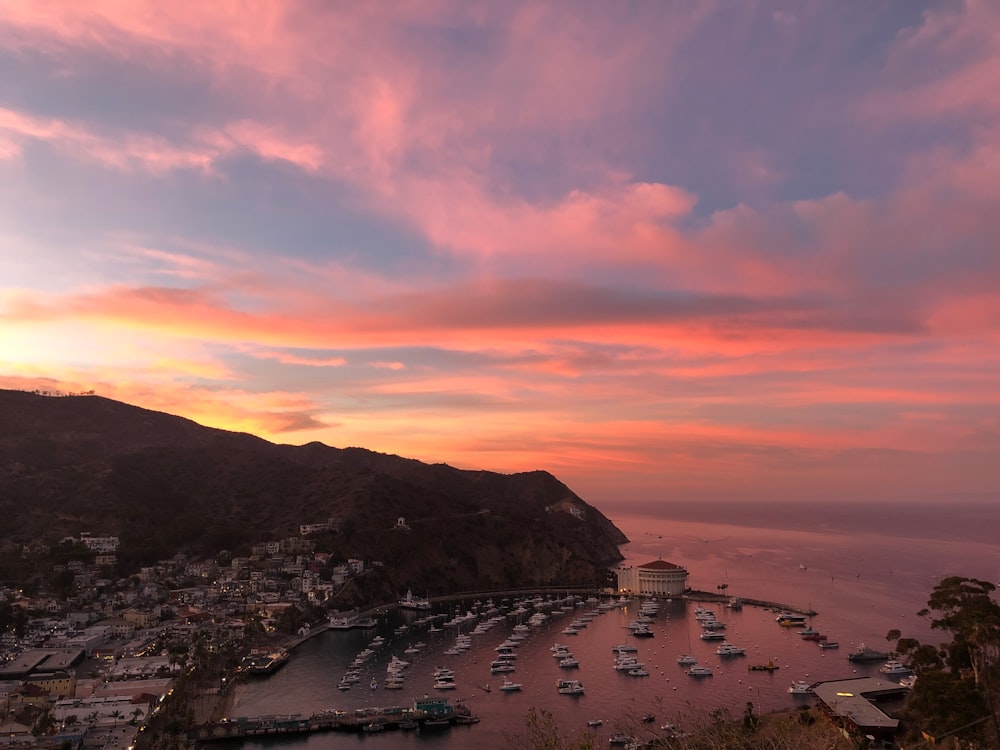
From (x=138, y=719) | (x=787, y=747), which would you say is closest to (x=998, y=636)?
(x=787, y=747)

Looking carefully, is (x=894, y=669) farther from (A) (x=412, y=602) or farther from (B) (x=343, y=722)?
(A) (x=412, y=602)

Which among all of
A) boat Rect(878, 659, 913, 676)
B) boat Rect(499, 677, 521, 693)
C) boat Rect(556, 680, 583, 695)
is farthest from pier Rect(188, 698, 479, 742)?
boat Rect(878, 659, 913, 676)

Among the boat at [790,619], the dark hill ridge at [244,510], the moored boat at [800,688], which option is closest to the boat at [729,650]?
the moored boat at [800,688]

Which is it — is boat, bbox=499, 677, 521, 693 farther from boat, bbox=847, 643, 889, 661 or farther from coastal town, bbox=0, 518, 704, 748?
boat, bbox=847, 643, 889, 661

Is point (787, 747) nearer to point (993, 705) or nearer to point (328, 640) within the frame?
point (993, 705)

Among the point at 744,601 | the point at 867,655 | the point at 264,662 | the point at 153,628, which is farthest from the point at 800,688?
the point at 153,628

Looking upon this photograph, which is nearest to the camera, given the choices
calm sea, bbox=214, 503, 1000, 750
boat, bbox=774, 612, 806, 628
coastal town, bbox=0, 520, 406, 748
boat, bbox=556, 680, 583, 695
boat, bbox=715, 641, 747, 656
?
coastal town, bbox=0, 520, 406, 748
